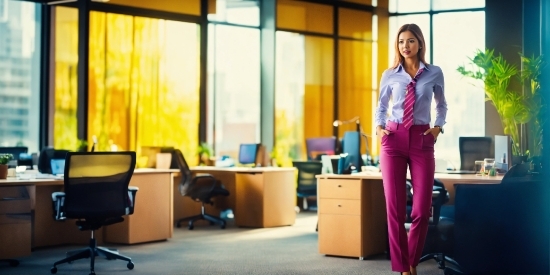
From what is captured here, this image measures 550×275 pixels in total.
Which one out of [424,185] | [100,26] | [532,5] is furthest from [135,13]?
[424,185]

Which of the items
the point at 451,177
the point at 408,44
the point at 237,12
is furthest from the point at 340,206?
the point at 237,12

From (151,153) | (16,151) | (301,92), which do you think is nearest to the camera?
(16,151)

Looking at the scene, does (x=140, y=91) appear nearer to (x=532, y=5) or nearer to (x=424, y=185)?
(x=532, y=5)

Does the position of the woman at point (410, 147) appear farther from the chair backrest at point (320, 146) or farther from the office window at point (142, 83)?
the chair backrest at point (320, 146)

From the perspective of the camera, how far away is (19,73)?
991 centimetres

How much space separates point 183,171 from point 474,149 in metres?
3.62

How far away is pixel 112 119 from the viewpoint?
1032 centimetres

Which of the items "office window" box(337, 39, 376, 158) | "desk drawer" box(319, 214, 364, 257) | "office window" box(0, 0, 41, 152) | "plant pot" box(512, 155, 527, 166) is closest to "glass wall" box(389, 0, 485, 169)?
"office window" box(337, 39, 376, 158)

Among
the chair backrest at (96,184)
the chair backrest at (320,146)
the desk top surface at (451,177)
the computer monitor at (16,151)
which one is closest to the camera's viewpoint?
the chair backrest at (96,184)

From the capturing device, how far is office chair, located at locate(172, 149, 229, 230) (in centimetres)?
972

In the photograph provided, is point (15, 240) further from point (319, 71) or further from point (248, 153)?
point (319, 71)

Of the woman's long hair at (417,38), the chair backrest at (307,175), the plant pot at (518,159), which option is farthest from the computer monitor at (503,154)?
the chair backrest at (307,175)

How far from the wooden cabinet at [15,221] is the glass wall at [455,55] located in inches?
333

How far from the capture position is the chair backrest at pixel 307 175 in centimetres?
1057
